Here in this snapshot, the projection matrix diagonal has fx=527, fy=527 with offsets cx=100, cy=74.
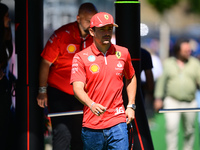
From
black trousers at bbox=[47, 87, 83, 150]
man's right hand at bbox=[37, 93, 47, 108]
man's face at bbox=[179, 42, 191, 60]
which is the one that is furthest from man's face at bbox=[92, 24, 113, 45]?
man's face at bbox=[179, 42, 191, 60]

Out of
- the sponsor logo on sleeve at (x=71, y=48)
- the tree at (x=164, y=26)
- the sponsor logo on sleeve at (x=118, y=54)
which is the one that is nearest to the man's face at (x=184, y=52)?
the sponsor logo on sleeve at (x=71, y=48)

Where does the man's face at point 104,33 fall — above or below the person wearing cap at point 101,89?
above

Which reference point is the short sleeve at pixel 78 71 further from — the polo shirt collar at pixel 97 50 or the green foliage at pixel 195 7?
the green foliage at pixel 195 7

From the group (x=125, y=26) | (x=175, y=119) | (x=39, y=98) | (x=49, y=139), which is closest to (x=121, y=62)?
(x=125, y=26)

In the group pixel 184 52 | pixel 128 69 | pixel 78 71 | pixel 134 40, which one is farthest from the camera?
pixel 184 52

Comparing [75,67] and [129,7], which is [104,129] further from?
[129,7]

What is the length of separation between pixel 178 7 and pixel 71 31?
12.5 m

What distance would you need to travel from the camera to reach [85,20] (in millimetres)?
5203

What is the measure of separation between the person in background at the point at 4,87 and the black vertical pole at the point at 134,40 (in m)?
1.19

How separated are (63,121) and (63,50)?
733mm

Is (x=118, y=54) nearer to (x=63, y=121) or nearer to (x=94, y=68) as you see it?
(x=94, y=68)

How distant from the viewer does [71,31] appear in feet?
17.5

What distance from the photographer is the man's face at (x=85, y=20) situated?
203 inches

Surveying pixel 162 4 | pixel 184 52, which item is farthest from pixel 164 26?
pixel 184 52
